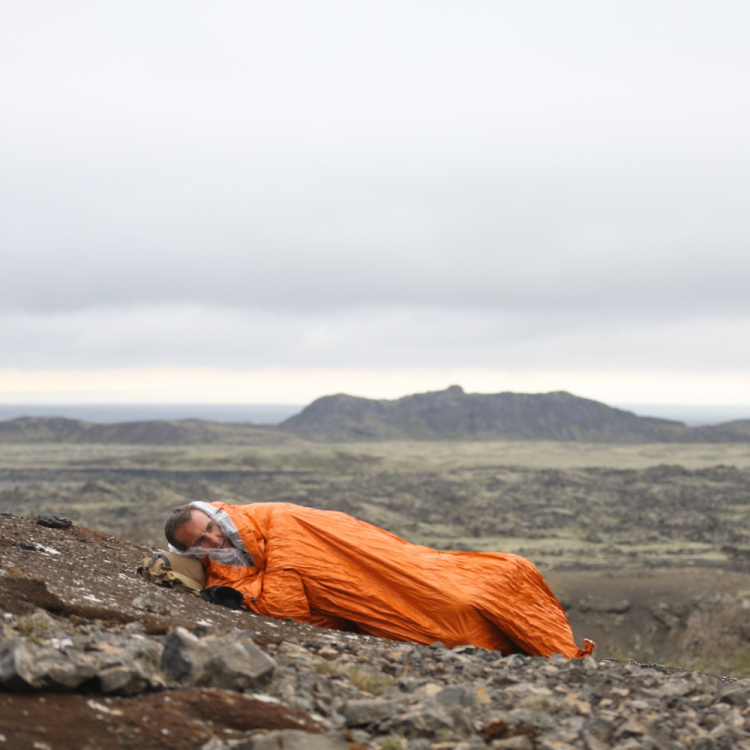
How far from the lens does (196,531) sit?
7945mm

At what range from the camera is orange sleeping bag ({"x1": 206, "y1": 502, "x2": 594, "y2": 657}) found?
7.65 metres

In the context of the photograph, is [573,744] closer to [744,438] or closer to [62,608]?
[62,608]

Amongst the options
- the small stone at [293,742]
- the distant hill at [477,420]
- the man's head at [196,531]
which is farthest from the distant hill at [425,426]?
the small stone at [293,742]

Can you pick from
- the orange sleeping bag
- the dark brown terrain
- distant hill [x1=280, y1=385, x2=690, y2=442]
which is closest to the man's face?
the orange sleeping bag

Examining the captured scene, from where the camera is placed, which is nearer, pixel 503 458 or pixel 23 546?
pixel 23 546

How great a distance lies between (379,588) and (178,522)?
1.96m

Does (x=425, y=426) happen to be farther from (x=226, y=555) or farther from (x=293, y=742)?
(x=293, y=742)

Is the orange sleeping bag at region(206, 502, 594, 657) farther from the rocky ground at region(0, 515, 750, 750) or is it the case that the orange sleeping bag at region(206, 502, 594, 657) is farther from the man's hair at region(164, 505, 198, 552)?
the rocky ground at region(0, 515, 750, 750)

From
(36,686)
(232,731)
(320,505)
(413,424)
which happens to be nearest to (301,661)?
(232,731)

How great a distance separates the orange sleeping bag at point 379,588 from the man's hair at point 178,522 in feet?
1.25

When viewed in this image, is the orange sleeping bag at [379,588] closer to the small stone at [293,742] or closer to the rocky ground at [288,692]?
the rocky ground at [288,692]

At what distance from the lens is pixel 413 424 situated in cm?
13862

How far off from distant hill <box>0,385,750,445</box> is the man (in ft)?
338

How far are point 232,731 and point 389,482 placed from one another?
5868cm
